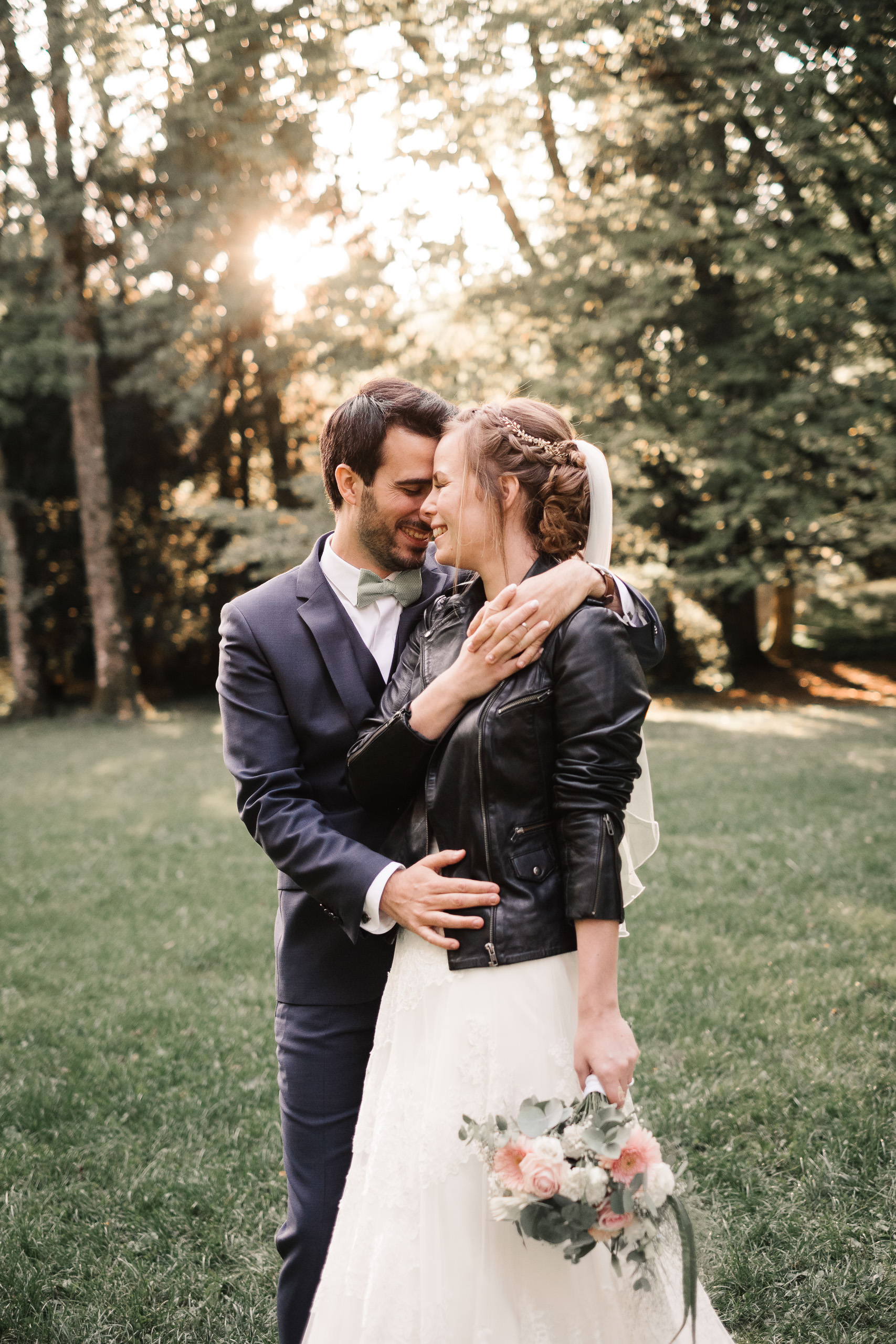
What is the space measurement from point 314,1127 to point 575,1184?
938mm

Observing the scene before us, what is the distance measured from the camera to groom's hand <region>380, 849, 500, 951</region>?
2.10 meters

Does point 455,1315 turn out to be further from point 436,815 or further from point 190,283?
point 190,283

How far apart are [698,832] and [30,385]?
16.6 m

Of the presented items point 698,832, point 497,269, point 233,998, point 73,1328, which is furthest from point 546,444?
point 497,269

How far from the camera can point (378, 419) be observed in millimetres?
2598

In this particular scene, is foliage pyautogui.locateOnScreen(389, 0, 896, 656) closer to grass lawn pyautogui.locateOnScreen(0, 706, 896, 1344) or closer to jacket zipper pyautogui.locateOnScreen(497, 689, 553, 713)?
grass lawn pyautogui.locateOnScreen(0, 706, 896, 1344)

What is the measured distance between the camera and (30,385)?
19.4m

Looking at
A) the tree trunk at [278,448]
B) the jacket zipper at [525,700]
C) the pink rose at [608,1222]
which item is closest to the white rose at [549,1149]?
the pink rose at [608,1222]

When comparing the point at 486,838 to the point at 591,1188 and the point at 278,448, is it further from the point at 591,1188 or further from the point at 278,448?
the point at 278,448

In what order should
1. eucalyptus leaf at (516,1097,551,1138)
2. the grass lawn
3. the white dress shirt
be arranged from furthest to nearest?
the grass lawn < the white dress shirt < eucalyptus leaf at (516,1097,551,1138)

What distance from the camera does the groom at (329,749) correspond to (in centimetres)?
235

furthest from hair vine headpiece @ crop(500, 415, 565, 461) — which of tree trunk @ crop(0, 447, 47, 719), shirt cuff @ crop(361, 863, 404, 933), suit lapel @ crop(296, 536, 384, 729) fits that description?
tree trunk @ crop(0, 447, 47, 719)

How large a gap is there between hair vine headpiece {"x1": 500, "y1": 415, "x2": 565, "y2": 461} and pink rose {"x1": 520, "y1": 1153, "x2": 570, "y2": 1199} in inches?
57.0

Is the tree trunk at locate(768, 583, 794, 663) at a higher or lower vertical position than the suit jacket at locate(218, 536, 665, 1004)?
lower
